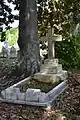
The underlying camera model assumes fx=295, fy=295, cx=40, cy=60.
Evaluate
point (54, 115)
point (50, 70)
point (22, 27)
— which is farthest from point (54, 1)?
point (54, 115)

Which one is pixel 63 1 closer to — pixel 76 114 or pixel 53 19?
pixel 53 19

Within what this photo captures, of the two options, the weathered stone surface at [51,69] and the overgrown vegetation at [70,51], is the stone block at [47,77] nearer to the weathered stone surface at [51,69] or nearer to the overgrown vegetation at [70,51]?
the weathered stone surface at [51,69]

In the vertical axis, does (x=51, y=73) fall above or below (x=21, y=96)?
below

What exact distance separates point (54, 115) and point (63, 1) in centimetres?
794

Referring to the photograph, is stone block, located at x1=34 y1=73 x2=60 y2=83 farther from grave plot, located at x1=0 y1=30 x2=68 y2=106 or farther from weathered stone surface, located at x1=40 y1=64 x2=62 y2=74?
weathered stone surface, located at x1=40 y1=64 x2=62 y2=74

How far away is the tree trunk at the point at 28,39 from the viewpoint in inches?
400

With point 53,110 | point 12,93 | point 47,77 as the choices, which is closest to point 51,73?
point 47,77

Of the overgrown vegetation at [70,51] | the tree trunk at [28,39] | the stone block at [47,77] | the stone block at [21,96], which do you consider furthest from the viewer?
the overgrown vegetation at [70,51]

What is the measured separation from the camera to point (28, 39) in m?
10.3

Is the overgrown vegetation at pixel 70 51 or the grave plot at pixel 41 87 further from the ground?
the grave plot at pixel 41 87

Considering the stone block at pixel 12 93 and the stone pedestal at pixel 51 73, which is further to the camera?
the stone pedestal at pixel 51 73

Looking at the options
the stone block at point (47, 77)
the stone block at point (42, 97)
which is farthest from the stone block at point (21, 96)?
the stone block at point (47, 77)

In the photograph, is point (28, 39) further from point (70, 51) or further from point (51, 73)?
point (70, 51)

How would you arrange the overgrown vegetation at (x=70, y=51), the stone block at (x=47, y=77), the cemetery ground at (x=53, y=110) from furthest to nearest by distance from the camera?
the overgrown vegetation at (x=70, y=51) → the stone block at (x=47, y=77) → the cemetery ground at (x=53, y=110)
